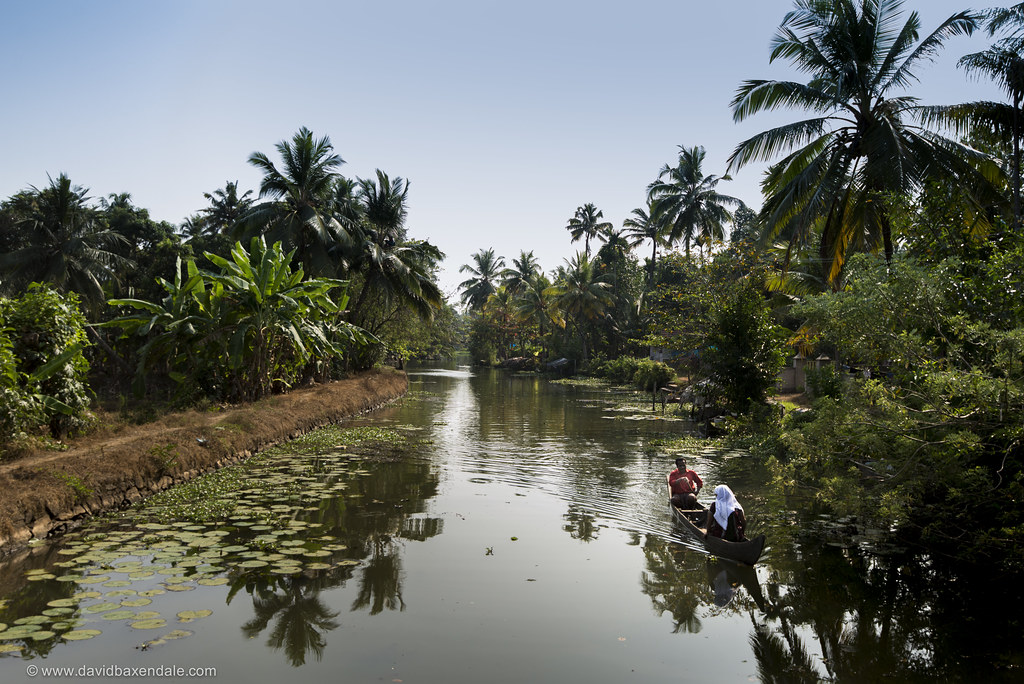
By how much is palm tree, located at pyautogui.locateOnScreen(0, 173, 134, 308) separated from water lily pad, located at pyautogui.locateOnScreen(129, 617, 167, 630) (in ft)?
91.4

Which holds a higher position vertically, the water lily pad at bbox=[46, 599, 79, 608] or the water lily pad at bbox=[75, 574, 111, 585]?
the water lily pad at bbox=[75, 574, 111, 585]

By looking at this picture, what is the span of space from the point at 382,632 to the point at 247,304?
44.6 ft

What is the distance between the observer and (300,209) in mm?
28375

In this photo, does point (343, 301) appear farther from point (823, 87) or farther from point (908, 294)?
point (908, 294)

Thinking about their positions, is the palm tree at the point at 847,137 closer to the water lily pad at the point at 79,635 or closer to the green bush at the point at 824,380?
the green bush at the point at 824,380

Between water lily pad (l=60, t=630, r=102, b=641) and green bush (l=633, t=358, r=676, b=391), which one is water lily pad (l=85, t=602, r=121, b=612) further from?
green bush (l=633, t=358, r=676, b=391)

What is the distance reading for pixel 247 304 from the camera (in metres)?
18.4

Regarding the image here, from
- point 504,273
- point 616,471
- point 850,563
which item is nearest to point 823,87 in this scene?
point 616,471

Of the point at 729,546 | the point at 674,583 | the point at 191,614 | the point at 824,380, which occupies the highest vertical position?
the point at 824,380

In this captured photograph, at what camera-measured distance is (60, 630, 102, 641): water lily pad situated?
6199 mm

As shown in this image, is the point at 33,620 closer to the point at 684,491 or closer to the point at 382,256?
the point at 684,491

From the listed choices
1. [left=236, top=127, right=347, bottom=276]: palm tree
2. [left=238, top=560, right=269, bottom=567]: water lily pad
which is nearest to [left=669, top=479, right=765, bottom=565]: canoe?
[left=238, top=560, right=269, bottom=567]: water lily pad

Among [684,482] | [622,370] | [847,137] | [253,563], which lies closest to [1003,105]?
[847,137]

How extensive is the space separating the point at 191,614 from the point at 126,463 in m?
5.47
